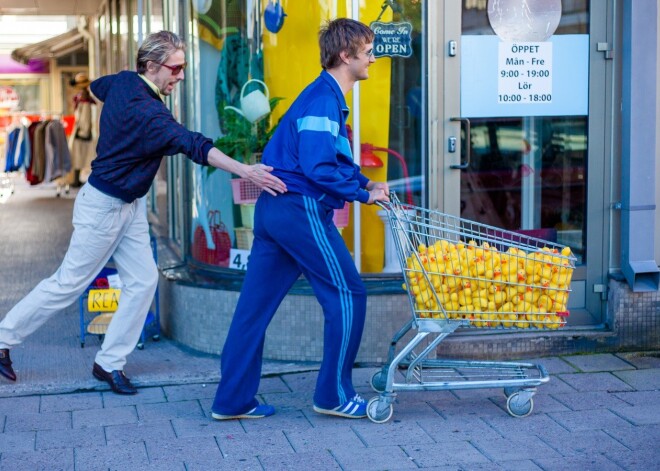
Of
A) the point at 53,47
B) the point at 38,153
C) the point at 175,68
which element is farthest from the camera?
the point at 53,47

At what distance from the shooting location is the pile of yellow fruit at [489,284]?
16.4 feet

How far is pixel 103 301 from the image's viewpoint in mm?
6590

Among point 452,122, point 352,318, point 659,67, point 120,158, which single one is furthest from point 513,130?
point 120,158

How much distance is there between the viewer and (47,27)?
28.7 meters

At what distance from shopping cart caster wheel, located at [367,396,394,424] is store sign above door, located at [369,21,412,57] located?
2.10 m

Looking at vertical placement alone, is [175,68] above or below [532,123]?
above

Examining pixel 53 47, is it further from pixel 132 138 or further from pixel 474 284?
pixel 474 284

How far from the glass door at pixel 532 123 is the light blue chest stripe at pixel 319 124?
5.02 feet

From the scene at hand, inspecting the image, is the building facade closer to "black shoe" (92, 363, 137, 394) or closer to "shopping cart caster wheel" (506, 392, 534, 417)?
"black shoe" (92, 363, 137, 394)

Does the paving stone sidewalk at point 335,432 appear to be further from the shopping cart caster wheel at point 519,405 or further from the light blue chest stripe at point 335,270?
the light blue chest stripe at point 335,270

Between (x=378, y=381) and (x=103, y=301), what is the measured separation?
1930mm

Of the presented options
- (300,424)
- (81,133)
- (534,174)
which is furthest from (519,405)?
(81,133)

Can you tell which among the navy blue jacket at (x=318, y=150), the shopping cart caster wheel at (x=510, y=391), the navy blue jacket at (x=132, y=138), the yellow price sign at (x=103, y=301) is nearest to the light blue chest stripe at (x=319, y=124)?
the navy blue jacket at (x=318, y=150)

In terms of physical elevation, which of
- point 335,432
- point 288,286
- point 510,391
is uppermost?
point 288,286
